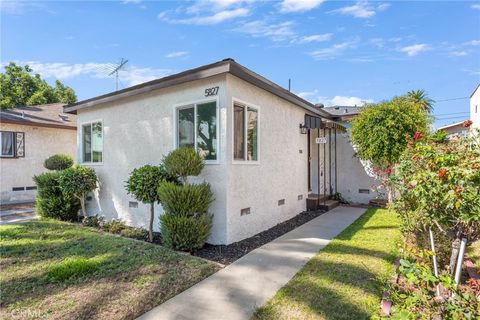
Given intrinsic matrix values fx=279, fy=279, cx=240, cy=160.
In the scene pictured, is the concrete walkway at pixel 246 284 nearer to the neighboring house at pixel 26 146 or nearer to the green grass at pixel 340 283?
the green grass at pixel 340 283

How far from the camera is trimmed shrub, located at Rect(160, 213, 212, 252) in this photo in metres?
5.49

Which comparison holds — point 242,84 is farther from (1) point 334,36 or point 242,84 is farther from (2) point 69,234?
(1) point 334,36

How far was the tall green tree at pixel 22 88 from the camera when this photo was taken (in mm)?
25922

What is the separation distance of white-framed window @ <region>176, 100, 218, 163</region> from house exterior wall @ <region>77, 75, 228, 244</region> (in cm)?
14

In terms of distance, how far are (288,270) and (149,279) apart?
7.18 feet

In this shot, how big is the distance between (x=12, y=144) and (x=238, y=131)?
40.2ft

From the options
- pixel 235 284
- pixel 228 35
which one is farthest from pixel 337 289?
pixel 228 35

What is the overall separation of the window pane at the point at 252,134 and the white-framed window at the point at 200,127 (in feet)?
3.27

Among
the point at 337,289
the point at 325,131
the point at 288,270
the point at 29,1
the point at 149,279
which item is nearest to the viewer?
the point at 337,289

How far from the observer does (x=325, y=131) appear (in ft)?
38.8

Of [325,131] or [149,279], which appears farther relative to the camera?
[325,131]

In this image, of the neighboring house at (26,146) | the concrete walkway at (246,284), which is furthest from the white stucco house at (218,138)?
the neighboring house at (26,146)

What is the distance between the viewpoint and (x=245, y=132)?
21.9 ft

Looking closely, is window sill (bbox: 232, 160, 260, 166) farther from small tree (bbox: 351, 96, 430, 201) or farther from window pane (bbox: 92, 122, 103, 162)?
window pane (bbox: 92, 122, 103, 162)
